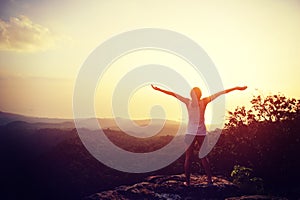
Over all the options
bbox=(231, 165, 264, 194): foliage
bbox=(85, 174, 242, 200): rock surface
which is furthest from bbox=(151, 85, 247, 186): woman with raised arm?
bbox=(231, 165, 264, 194): foliage

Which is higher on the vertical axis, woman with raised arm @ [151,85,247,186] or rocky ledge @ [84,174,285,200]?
woman with raised arm @ [151,85,247,186]

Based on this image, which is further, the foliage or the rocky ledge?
the foliage

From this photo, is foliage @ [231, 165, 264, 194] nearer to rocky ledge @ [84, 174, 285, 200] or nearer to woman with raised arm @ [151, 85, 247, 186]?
rocky ledge @ [84, 174, 285, 200]

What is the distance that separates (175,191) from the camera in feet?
27.1

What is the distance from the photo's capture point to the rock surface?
8023 mm

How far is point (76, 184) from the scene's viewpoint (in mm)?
13977

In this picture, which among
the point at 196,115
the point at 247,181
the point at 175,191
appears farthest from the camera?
the point at 247,181

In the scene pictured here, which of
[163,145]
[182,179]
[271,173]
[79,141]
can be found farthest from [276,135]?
[79,141]

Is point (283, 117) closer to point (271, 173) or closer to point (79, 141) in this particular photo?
point (271, 173)

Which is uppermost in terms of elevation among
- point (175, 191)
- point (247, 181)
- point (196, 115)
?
point (196, 115)

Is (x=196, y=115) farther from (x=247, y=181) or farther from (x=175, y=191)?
(x=247, y=181)

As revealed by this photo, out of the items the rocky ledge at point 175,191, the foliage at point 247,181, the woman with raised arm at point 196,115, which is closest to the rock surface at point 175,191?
the rocky ledge at point 175,191

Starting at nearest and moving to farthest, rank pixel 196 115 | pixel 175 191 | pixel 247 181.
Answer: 1. pixel 196 115
2. pixel 175 191
3. pixel 247 181

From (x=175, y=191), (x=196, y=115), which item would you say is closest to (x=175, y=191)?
(x=175, y=191)
